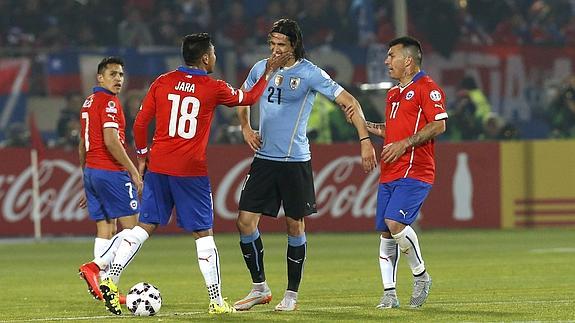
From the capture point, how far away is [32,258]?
64.2 feet

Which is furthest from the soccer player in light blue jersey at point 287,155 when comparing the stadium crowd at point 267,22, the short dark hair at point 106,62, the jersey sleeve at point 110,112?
the stadium crowd at point 267,22

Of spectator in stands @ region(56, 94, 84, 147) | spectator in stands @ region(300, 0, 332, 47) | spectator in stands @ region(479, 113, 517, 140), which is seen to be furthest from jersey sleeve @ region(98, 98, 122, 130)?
spectator in stands @ region(300, 0, 332, 47)

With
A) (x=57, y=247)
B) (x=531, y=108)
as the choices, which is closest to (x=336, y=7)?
(x=531, y=108)

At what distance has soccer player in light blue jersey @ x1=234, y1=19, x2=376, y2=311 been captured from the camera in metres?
10.9

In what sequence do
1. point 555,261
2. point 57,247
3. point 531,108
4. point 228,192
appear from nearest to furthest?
point 555,261, point 57,247, point 228,192, point 531,108

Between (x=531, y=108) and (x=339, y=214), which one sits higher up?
(x=531, y=108)

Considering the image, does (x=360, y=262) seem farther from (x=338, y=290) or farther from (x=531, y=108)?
(x=531, y=108)

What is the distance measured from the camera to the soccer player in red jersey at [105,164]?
11859 millimetres

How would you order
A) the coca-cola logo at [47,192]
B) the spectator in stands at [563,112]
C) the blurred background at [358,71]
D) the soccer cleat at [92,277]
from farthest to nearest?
the spectator in stands at [563,112], the blurred background at [358,71], the coca-cola logo at [47,192], the soccer cleat at [92,277]

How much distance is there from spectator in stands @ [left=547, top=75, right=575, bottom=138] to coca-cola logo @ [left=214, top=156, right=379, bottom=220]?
12.9ft

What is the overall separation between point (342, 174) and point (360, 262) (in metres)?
5.79

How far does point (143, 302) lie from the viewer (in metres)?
10.5

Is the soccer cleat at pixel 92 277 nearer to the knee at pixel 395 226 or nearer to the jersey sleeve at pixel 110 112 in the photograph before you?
the jersey sleeve at pixel 110 112

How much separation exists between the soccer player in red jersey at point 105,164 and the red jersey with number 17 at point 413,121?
2225 millimetres
